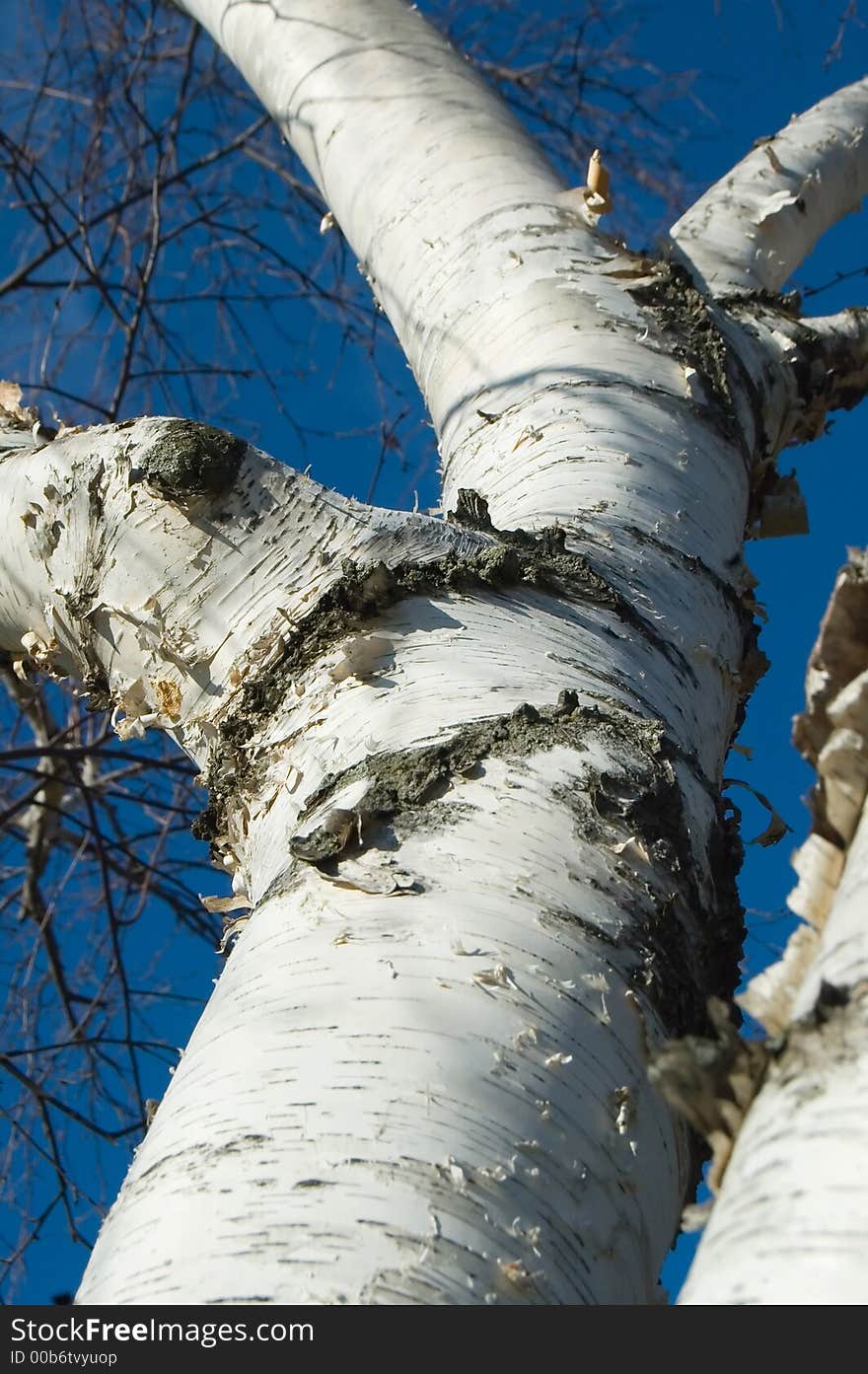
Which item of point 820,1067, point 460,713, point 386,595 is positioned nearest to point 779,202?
point 386,595

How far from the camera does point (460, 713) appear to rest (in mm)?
934

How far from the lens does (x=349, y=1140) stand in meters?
0.66

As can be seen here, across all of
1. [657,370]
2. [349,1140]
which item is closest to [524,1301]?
[349,1140]

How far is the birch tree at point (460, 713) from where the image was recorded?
0.66 meters

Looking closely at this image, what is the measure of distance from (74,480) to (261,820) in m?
0.46

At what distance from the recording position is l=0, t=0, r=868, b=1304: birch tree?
661 millimetres

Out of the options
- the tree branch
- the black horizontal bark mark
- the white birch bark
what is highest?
the tree branch

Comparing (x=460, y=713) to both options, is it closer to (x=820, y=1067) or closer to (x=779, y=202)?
(x=820, y=1067)

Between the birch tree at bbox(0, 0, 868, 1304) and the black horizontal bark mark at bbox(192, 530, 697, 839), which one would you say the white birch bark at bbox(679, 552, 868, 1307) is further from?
the black horizontal bark mark at bbox(192, 530, 697, 839)

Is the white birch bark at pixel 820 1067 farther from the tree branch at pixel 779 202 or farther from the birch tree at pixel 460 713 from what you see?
the tree branch at pixel 779 202

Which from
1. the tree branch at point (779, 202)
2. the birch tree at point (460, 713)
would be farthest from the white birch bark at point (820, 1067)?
the tree branch at point (779, 202)

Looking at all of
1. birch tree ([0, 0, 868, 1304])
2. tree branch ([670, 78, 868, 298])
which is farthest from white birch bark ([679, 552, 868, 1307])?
tree branch ([670, 78, 868, 298])

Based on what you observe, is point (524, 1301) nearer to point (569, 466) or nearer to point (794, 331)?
point (569, 466)

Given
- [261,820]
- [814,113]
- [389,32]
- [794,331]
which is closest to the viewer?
[261,820]
